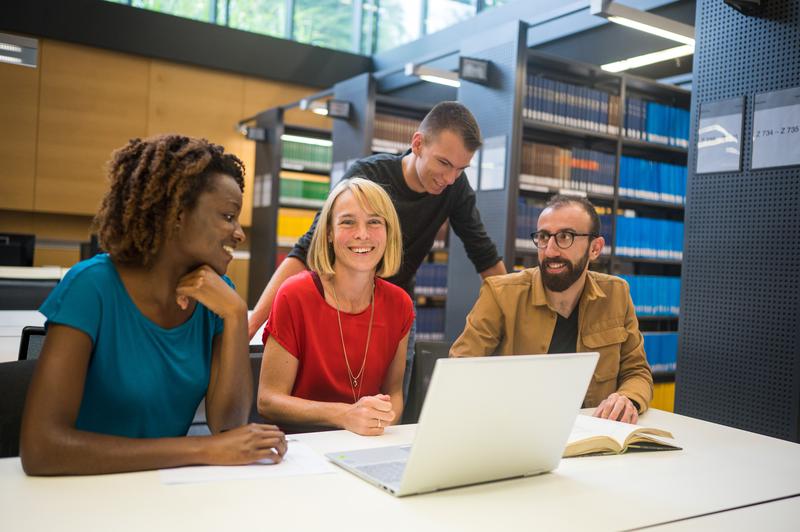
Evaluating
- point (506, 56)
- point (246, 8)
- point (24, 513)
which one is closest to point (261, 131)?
point (246, 8)

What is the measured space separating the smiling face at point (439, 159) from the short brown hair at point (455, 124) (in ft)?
0.05

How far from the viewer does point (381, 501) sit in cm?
112

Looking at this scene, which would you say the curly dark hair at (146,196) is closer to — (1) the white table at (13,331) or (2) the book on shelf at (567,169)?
(1) the white table at (13,331)

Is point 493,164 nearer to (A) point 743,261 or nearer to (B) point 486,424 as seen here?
(A) point 743,261

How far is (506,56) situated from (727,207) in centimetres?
184

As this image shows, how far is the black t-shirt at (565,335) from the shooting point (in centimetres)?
231

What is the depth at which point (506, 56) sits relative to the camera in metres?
4.40

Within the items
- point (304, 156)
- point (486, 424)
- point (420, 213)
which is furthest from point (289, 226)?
point (486, 424)

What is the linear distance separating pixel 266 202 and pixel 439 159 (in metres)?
5.02

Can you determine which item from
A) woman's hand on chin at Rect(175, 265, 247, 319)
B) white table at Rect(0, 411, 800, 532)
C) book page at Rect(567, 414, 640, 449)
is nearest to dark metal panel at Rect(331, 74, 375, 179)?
book page at Rect(567, 414, 640, 449)

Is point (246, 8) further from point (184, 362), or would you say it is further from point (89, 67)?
point (184, 362)

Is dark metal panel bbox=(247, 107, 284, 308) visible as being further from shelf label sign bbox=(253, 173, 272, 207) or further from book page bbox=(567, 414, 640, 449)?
book page bbox=(567, 414, 640, 449)

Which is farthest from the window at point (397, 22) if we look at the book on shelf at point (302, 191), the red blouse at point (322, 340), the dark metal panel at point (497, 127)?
the red blouse at point (322, 340)

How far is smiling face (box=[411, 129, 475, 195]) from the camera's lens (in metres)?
2.49
